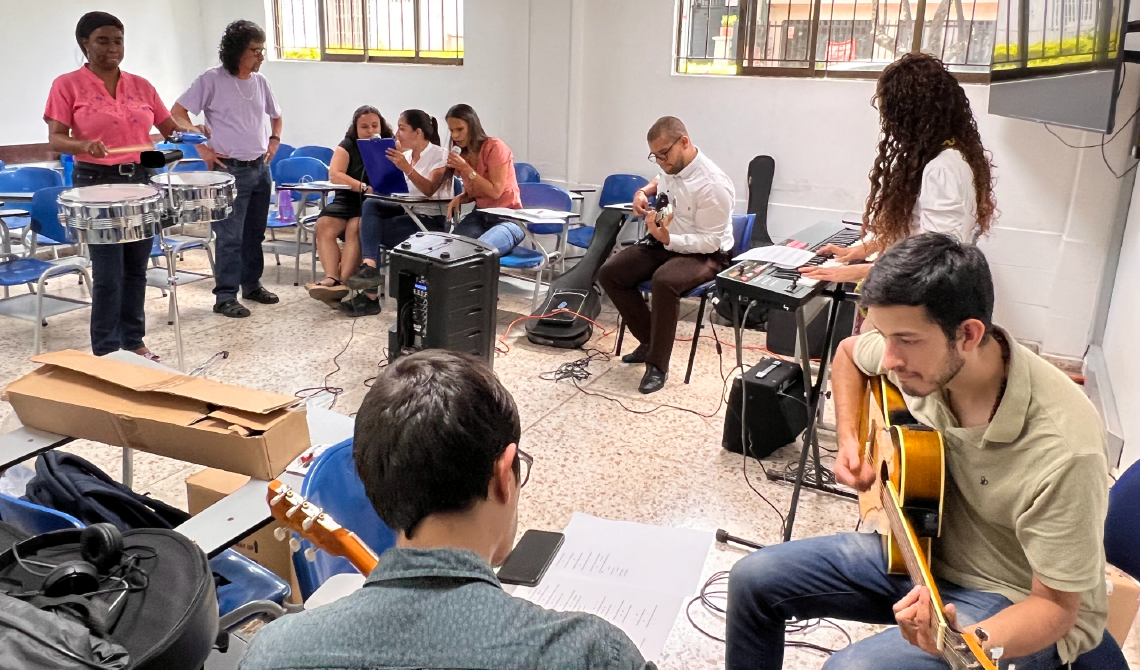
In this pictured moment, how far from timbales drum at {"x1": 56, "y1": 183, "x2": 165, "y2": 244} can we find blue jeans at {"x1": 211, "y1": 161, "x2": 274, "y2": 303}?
55.7 inches

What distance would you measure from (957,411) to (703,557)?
0.87 m

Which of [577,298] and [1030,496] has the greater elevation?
[1030,496]

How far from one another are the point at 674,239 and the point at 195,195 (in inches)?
86.4

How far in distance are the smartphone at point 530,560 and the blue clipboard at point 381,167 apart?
3.64 m

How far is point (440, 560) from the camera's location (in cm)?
84

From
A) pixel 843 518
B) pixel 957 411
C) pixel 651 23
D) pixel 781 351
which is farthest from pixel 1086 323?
pixel 957 411

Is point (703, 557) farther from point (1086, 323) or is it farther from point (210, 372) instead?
point (1086, 323)

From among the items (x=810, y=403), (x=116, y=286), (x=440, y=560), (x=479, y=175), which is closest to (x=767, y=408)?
(x=810, y=403)

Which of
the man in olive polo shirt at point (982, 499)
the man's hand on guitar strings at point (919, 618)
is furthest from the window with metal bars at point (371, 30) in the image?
the man's hand on guitar strings at point (919, 618)

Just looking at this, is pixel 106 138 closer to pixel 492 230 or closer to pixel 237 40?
pixel 237 40

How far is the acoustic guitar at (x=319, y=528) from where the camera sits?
1.27 m

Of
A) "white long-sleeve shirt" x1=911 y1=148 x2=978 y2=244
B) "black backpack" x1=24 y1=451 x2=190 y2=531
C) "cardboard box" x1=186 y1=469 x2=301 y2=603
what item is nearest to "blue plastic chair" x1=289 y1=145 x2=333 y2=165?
"cardboard box" x1=186 y1=469 x2=301 y2=603

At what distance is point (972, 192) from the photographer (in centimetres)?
275

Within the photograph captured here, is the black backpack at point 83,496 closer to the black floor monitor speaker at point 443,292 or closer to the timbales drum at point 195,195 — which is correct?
the black floor monitor speaker at point 443,292
